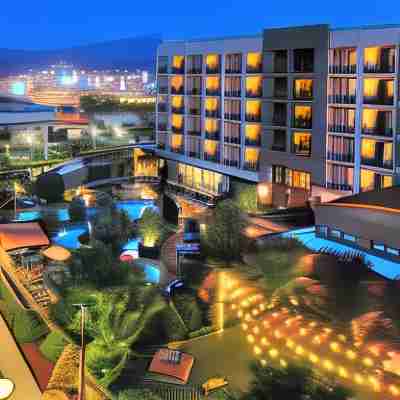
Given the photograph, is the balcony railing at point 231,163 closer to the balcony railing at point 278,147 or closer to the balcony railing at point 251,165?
the balcony railing at point 251,165

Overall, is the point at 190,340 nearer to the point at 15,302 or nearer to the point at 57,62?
the point at 15,302

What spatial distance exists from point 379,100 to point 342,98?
1.23 meters

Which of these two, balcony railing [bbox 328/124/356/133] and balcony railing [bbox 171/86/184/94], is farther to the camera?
balcony railing [bbox 171/86/184/94]

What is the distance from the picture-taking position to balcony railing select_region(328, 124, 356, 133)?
1931 centimetres

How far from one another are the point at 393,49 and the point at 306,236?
8.03m

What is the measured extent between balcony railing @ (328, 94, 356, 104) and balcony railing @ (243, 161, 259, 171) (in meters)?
4.27

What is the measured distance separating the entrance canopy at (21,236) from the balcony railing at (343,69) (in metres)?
8.97

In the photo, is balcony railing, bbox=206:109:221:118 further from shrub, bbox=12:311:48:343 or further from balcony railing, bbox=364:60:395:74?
shrub, bbox=12:311:48:343

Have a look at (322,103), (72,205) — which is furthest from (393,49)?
(72,205)

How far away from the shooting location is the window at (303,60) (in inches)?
803

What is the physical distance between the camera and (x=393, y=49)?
18.1m

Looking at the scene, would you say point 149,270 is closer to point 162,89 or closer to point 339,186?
point 339,186

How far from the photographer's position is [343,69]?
19.4 meters

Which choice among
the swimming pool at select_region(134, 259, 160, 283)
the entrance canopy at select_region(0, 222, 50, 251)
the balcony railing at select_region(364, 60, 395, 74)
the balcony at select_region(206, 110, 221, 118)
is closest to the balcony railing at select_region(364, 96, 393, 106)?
the balcony railing at select_region(364, 60, 395, 74)
